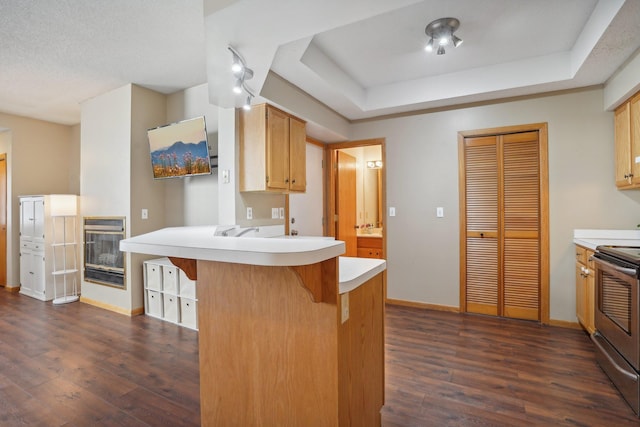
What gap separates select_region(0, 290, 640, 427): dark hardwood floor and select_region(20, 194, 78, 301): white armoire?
41.5 inches

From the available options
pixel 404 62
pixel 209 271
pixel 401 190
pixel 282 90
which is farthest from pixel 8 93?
pixel 401 190

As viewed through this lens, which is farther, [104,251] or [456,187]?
[104,251]

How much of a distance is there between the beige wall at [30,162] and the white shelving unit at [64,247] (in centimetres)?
101

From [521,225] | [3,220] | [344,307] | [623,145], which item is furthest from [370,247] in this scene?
[3,220]

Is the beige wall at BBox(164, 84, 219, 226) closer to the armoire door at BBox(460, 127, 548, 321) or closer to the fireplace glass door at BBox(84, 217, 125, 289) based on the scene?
the fireplace glass door at BBox(84, 217, 125, 289)

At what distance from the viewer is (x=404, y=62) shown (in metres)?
3.14

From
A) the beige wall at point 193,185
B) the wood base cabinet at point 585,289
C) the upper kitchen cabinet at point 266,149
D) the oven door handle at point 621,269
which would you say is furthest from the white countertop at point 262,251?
the wood base cabinet at point 585,289

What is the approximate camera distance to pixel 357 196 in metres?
5.71

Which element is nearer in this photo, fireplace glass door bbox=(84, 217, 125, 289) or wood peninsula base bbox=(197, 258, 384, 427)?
wood peninsula base bbox=(197, 258, 384, 427)

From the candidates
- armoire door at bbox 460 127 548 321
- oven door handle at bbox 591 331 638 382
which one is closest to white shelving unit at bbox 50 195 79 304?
armoire door at bbox 460 127 548 321

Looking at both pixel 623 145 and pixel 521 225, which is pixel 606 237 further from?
pixel 623 145

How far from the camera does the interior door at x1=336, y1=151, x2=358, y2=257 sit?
463 centimetres

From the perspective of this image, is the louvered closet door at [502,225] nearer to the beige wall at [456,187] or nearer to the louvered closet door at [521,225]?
the louvered closet door at [521,225]

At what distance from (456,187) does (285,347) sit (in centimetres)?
308
